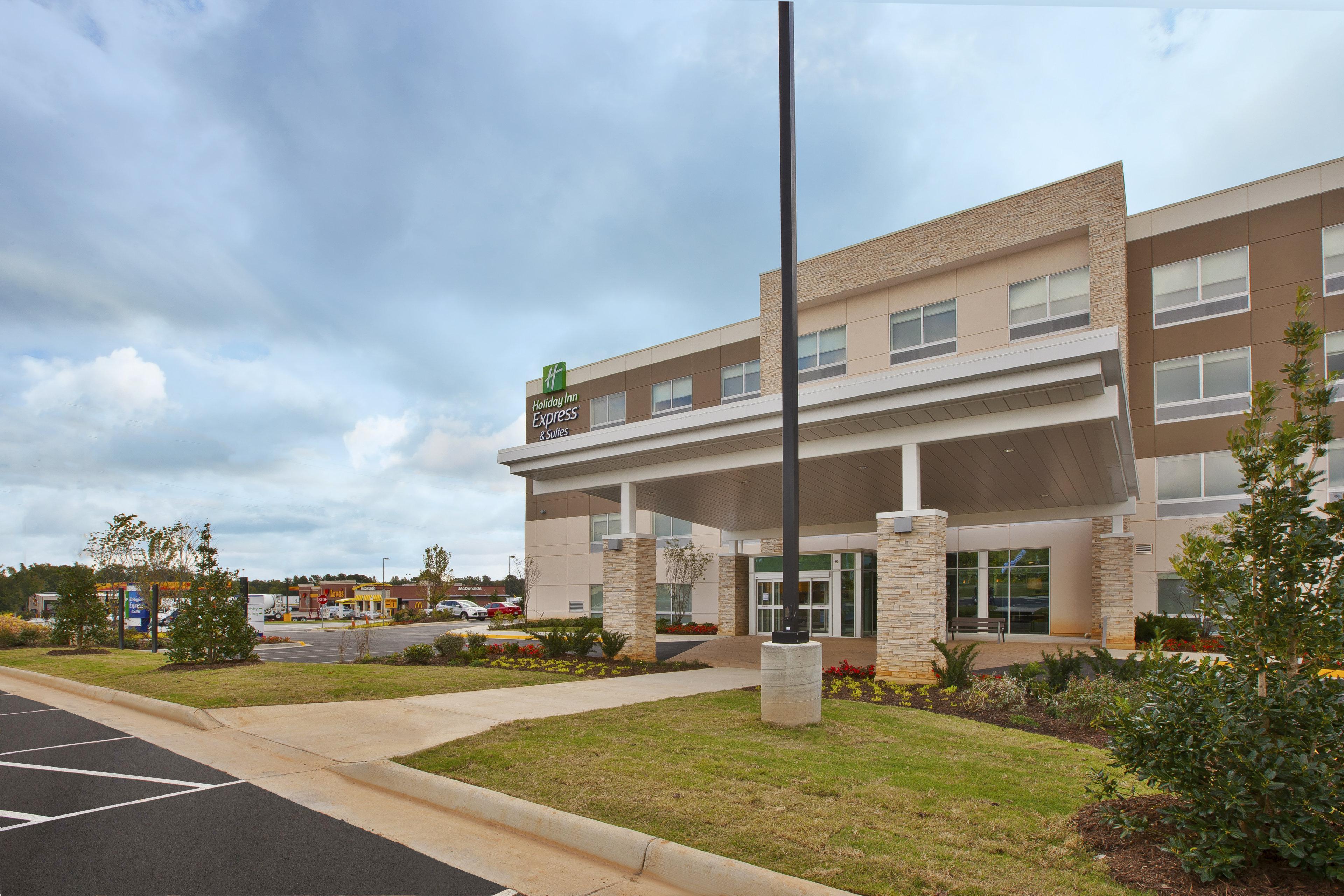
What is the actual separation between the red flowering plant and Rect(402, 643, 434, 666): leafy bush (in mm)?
9322

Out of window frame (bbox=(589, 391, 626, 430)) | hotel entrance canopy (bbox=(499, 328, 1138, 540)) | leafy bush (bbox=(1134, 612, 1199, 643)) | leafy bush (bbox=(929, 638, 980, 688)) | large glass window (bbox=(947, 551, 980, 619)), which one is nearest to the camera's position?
leafy bush (bbox=(929, 638, 980, 688))

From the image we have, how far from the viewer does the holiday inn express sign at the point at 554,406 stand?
1709 inches

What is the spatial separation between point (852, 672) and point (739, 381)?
22126mm

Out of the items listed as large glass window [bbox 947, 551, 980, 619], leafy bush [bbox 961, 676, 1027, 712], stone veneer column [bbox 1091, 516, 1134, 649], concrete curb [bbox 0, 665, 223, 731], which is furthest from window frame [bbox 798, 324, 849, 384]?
concrete curb [bbox 0, 665, 223, 731]

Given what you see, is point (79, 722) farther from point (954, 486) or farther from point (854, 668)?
point (954, 486)

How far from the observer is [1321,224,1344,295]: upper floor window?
22.2 metres

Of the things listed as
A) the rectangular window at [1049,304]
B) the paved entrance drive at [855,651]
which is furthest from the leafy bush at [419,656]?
the rectangular window at [1049,304]

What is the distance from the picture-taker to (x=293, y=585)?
121 m

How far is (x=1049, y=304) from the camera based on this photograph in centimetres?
2462

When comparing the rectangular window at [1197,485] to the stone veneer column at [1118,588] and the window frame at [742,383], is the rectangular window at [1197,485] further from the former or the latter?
the window frame at [742,383]

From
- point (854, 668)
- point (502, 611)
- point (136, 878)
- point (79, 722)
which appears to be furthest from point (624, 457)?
point (502, 611)

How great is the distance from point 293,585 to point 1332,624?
13527 centimetres

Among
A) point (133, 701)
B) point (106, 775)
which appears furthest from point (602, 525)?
point (106, 775)

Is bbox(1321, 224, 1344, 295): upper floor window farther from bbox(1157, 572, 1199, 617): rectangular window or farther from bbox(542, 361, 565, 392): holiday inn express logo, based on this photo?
bbox(542, 361, 565, 392): holiday inn express logo
